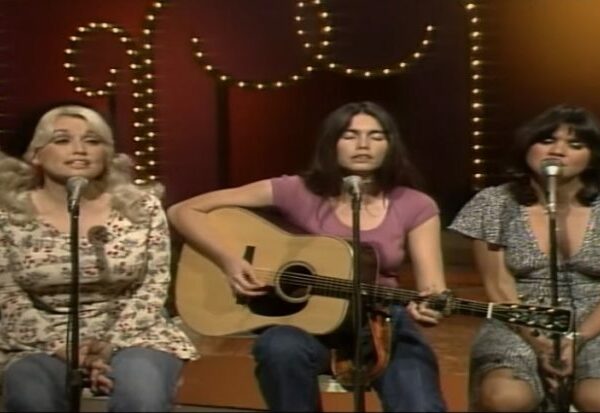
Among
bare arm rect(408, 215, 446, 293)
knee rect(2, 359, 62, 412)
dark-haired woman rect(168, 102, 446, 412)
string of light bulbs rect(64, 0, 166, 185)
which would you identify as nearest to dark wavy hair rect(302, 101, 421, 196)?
dark-haired woman rect(168, 102, 446, 412)

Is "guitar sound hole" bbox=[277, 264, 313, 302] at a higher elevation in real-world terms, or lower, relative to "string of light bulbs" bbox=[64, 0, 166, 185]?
lower

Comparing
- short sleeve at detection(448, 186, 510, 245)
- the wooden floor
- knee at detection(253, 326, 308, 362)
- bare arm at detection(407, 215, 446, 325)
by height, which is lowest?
the wooden floor

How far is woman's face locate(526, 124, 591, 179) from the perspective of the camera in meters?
2.76

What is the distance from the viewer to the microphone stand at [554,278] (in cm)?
239

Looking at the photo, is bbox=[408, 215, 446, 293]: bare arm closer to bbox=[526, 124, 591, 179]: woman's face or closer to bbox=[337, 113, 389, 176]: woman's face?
bbox=[337, 113, 389, 176]: woman's face

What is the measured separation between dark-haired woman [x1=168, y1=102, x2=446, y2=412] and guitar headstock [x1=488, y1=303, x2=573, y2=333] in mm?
174

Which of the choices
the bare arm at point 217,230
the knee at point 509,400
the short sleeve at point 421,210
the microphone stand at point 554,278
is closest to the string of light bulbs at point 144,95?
the bare arm at point 217,230

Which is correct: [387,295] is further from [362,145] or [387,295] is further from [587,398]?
[587,398]

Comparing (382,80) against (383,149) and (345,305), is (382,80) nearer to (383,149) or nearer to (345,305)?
(383,149)

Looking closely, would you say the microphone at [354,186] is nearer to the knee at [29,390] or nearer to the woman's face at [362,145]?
the woman's face at [362,145]

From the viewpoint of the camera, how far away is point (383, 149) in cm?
283

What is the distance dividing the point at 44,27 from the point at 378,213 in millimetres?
2198

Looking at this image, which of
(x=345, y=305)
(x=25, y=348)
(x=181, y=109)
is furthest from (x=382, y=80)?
(x=25, y=348)

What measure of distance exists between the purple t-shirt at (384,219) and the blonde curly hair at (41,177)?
382mm
